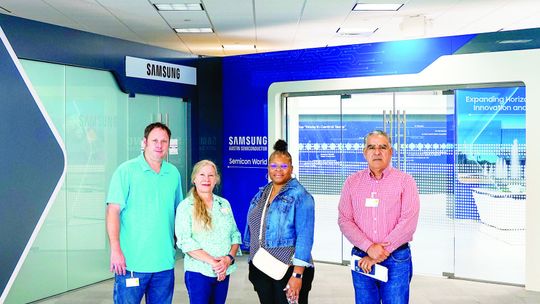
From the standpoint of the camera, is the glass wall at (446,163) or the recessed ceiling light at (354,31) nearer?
the glass wall at (446,163)


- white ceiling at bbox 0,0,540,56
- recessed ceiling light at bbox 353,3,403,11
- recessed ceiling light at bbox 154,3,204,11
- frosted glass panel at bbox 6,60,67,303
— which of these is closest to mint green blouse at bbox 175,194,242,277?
frosted glass panel at bbox 6,60,67,303

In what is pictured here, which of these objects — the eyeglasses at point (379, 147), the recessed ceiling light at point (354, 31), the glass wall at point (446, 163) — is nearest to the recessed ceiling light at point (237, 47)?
the recessed ceiling light at point (354, 31)

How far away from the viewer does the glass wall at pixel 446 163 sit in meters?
5.63

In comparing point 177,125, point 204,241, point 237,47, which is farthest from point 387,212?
point 237,47

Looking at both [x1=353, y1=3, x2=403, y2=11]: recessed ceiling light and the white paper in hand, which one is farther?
[x1=353, y1=3, x2=403, y2=11]: recessed ceiling light

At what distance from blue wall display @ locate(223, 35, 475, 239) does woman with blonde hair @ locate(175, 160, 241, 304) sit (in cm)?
374

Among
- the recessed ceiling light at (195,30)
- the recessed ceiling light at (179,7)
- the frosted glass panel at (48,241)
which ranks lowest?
the frosted glass panel at (48,241)

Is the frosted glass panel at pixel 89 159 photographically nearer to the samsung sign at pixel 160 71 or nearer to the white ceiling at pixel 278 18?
the samsung sign at pixel 160 71

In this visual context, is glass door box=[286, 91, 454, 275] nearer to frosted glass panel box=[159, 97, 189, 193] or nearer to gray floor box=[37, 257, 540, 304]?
gray floor box=[37, 257, 540, 304]

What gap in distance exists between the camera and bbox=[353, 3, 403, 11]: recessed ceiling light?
23.5ft

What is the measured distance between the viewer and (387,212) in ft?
9.91

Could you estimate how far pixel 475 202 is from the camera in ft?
19.0

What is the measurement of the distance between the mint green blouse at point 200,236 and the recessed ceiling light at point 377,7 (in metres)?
4.97

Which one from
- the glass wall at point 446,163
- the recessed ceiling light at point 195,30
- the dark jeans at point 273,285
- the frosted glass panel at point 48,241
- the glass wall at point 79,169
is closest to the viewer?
the dark jeans at point 273,285
